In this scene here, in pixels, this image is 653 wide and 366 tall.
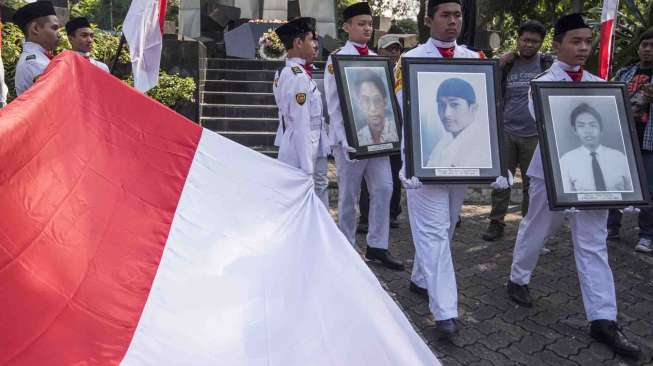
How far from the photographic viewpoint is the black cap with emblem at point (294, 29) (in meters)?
4.69

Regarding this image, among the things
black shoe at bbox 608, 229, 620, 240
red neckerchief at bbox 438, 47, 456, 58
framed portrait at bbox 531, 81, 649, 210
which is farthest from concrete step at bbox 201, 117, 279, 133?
framed portrait at bbox 531, 81, 649, 210

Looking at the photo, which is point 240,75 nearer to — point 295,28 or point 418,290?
point 295,28

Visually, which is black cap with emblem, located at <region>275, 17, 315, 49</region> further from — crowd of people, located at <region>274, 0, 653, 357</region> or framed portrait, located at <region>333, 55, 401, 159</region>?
framed portrait, located at <region>333, 55, 401, 159</region>

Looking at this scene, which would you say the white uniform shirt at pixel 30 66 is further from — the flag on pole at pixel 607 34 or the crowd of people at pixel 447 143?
the flag on pole at pixel 607 34

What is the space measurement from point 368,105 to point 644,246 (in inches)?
121

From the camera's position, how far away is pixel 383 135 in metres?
4.43

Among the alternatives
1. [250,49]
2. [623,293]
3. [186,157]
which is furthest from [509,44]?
[186,157]

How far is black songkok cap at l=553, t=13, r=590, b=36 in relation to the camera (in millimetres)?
3672

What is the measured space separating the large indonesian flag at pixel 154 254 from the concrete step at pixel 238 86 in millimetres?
9393

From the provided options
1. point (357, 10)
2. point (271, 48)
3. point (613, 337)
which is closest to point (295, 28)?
point (357, 10)

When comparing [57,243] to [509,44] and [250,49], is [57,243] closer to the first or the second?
[250,49]

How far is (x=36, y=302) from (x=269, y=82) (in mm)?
11032

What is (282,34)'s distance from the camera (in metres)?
4.72

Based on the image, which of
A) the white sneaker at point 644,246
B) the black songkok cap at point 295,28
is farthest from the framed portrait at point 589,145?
the white sneaker at point 644,246
